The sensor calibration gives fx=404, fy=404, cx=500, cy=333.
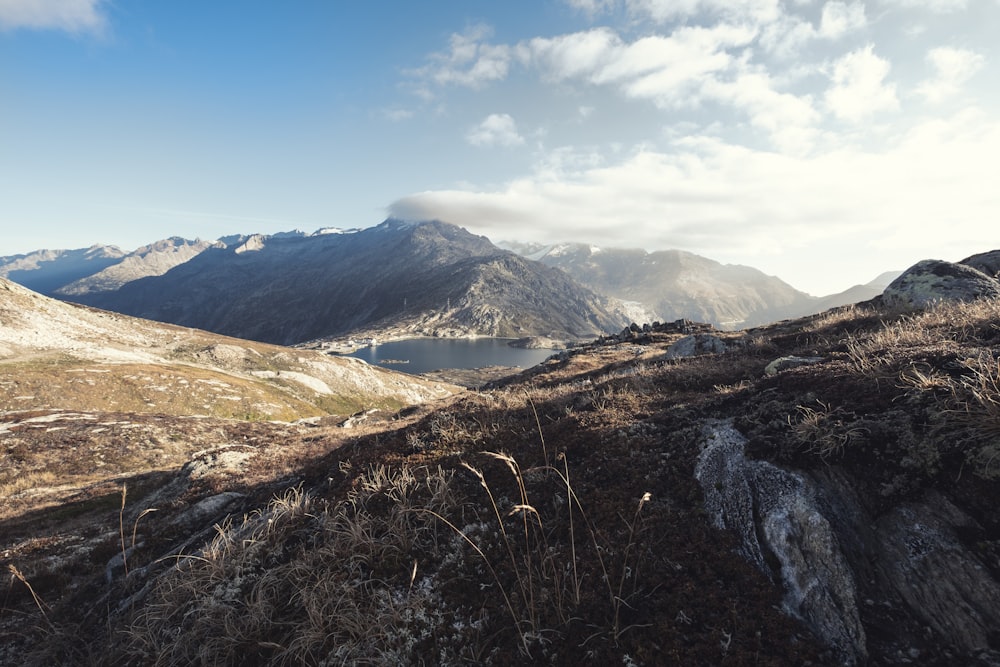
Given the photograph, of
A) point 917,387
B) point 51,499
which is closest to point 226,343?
point 51,499

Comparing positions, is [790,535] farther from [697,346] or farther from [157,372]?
[157,372]

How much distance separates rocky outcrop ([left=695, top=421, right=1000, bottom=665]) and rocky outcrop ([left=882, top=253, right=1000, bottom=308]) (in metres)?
22.1

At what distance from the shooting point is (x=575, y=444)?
8.78 metres

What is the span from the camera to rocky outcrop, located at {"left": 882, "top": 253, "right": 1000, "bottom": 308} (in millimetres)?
20766

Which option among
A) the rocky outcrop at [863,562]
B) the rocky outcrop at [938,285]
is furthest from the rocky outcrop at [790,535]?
the rocky outcrop at [938,285]

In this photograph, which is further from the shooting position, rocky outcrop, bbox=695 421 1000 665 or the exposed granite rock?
the exposed granite rock

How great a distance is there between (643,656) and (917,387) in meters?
5.61

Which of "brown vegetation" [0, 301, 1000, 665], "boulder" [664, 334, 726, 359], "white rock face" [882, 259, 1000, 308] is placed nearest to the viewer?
"brown vegetation" [0, 301, 1000, 665]

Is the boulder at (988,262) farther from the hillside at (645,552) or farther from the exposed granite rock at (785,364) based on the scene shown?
the hillside at (645,552)

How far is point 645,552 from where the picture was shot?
5.43m

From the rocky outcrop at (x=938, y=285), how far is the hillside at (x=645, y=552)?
1631cm

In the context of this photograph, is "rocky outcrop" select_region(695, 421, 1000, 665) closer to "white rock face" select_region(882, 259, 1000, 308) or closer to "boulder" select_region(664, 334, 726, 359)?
"white rock face" select_region(882, 259, 1000, 308)

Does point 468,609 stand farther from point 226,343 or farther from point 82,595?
point 226,343

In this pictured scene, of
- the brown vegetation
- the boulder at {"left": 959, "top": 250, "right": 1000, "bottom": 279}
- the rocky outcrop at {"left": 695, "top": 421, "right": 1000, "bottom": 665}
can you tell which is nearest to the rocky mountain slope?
the brown vegetation
